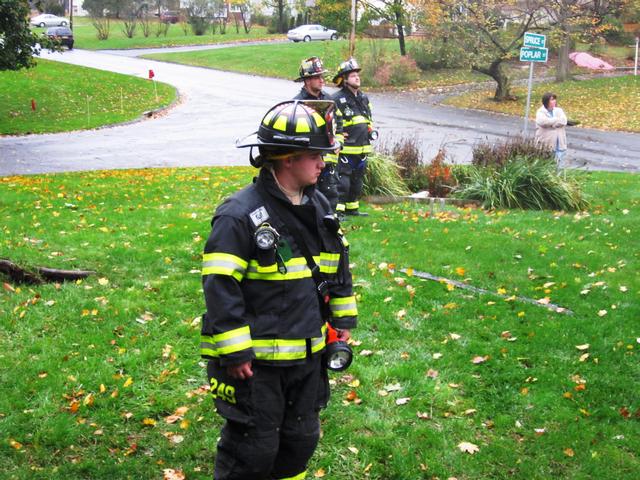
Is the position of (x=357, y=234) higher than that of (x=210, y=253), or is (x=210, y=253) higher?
(x=210, y=253)

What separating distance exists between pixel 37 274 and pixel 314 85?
12.3 feet

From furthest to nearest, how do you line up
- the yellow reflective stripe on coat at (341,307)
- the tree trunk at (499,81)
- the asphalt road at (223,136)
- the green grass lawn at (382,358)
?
the tree trunk at (499,81)
the asphalt road at (223,136)
the green grass lawn at (382,358)
the yellow reflective stripe on coat at (341,307)

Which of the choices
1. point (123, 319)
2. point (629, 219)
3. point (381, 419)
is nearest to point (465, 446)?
point (381, 419)

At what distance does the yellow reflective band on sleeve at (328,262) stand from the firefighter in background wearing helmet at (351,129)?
6.46 metres

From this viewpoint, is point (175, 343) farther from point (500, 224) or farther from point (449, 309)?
point (500, 224)

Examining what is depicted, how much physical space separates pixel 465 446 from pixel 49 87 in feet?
93.5

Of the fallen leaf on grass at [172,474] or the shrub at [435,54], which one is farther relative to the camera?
the shrub at [435,54]

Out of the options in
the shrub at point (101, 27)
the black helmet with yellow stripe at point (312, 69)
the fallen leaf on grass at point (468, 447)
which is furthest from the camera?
the shrub at point (101, 27)

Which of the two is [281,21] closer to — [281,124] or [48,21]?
[48,21]

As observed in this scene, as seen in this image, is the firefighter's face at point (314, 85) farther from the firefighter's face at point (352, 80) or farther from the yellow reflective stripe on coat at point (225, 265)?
the yellow reflective stripe on coat at point (225, 265)

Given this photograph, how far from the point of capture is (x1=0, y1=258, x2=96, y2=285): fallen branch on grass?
24.6 ft

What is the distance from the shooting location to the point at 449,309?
7.24 meters

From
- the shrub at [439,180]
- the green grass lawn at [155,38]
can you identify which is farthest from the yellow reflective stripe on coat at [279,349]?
the green grass lawn at [155,38]

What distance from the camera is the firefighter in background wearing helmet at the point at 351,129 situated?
10.0 meters
